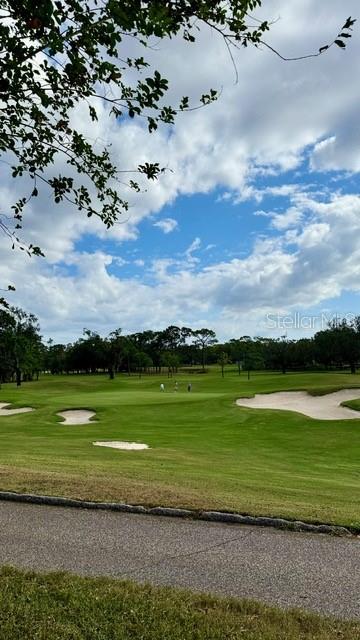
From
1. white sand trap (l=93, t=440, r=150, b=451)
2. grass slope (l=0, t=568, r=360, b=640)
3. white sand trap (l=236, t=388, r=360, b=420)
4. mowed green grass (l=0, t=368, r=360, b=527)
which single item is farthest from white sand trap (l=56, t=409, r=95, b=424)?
grass slope (l=0, t=568, r=360, b=640)

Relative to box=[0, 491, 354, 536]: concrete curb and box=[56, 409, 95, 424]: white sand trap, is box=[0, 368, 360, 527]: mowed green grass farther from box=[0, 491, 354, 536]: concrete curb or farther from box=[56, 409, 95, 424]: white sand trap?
box=[56, 409, 95, 424]: white sand trap

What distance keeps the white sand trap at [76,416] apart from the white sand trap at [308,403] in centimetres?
973

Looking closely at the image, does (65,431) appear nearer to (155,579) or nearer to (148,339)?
(155,579)

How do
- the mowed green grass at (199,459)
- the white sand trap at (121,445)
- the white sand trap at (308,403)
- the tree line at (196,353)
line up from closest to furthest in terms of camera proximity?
the mowed green grass at (199,459) < the white sand trap at (121,445) < the white sand trap at (308,403) < the tree line at (196,353)

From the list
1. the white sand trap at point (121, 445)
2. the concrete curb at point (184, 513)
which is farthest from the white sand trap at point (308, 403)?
the concrete curb at point (184, 513)

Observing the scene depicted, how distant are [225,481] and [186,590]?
649 cm

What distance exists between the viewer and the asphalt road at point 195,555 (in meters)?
5.54

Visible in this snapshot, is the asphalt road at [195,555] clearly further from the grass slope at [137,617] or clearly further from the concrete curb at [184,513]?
the grass slope at [137,617]

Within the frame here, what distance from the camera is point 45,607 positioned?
189 inches

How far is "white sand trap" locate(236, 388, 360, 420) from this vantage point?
3034 centimetres

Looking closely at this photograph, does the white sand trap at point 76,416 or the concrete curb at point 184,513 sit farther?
the white sand trap at point 76,416

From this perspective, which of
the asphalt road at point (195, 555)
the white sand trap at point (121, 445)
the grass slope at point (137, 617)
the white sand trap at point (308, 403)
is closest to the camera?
the grass slope at point (137, 617)

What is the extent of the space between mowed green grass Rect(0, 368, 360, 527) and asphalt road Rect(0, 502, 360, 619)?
0.96 meters

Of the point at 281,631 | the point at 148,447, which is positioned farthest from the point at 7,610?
the point at 148,447
